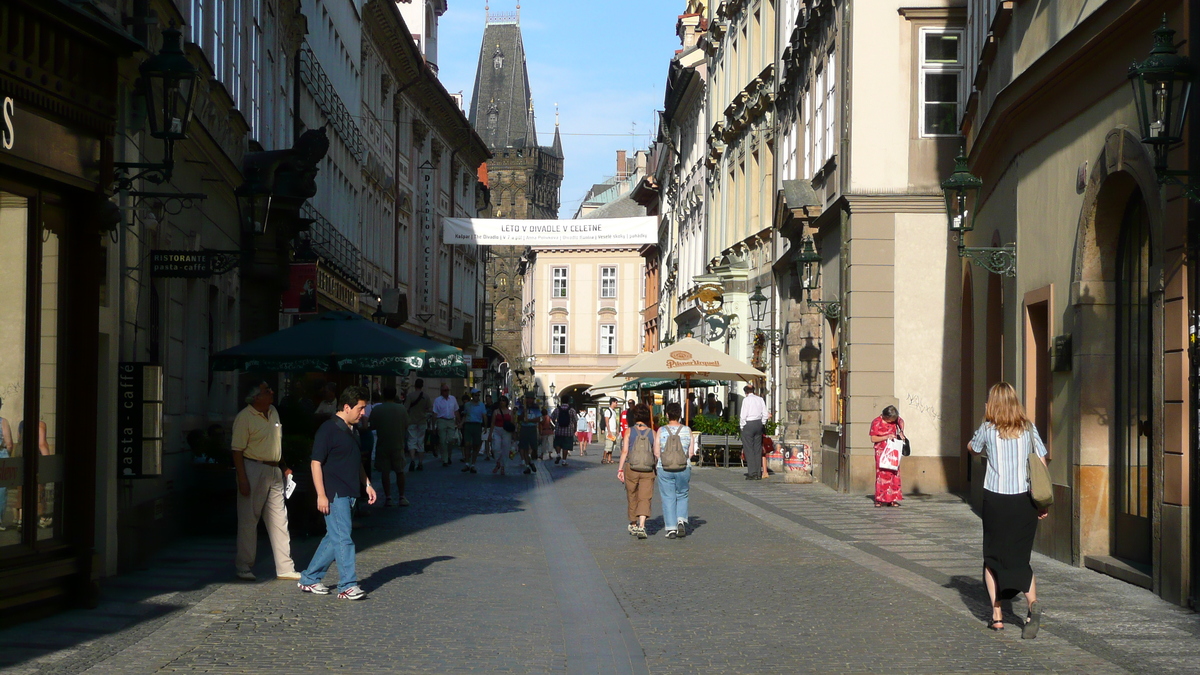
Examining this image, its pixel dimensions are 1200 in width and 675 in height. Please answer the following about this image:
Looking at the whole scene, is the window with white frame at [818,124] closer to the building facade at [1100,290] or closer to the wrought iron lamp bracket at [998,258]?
the building facade at [1100,290]

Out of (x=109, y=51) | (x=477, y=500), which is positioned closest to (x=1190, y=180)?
(x=109, y=51)

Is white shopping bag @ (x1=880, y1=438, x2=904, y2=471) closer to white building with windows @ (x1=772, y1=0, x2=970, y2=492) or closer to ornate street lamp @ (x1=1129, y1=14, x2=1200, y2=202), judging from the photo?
white building with windows @ (x1=772, y1=0, x2=970, y2=492)

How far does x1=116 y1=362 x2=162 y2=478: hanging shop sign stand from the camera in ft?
39.9

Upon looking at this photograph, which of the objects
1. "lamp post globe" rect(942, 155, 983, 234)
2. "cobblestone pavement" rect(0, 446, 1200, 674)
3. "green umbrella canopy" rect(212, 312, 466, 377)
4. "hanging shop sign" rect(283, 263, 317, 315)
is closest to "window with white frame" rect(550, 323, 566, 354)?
"hanging shop sign" rect(283, 263, 317, 315)

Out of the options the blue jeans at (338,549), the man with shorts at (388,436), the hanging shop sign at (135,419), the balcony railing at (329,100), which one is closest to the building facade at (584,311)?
the balcony railing at (329,100)

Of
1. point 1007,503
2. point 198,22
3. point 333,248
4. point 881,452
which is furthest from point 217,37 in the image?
point 333,248

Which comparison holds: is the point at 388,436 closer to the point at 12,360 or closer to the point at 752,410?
the point at 752,410

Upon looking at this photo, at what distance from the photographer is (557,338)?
97562 millimetres

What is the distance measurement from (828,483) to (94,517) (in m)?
17.6

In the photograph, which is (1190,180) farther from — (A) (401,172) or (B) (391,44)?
(A) (401,172)

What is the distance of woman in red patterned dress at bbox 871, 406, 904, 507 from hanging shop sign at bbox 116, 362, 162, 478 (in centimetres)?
1194

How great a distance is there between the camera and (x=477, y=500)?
76.3 ft

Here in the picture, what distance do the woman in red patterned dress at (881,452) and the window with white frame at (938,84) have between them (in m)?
5.13

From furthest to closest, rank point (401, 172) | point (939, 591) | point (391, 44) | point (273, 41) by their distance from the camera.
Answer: point (401, 172)
point (391, 44)
point (273, 41)
point (939, 591)
